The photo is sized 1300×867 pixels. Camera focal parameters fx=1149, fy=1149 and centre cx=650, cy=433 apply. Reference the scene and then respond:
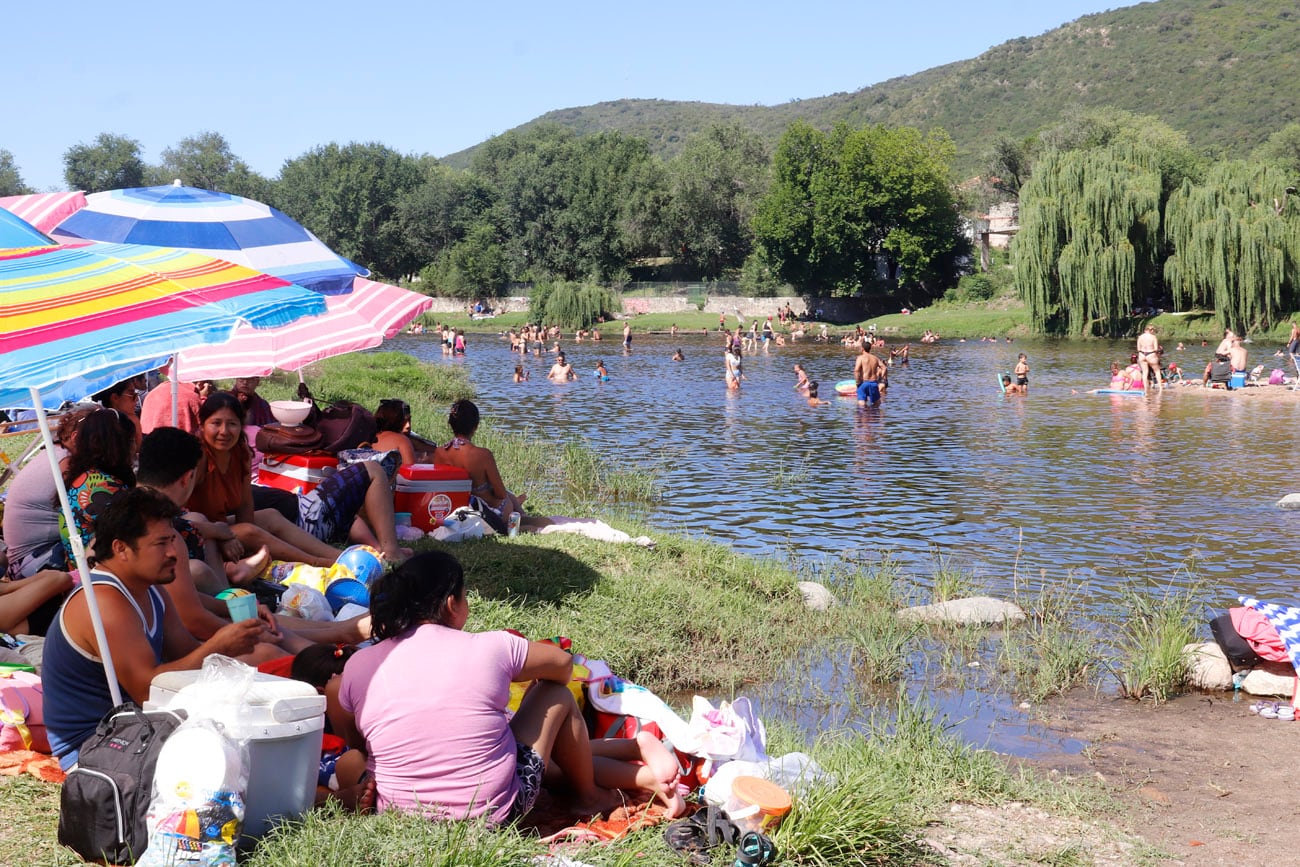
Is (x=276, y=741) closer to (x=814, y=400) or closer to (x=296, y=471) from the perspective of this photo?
(x=296, y=471)

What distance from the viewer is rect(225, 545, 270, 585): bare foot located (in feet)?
20.6

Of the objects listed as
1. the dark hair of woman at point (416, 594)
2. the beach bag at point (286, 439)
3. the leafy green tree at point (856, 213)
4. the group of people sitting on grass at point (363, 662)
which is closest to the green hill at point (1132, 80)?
the leafy green tree at point (856, 213)

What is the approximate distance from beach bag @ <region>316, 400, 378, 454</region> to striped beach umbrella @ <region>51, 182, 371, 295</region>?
0.96m

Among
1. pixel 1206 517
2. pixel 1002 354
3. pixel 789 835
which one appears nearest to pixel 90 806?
pixel 789 835

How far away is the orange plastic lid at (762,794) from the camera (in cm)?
419

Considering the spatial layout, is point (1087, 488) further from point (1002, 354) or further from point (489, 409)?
point (1002, 354)

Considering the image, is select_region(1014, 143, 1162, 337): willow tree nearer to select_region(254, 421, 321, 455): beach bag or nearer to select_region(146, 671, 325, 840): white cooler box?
select_region(254, 421, 321, 455): beach bag

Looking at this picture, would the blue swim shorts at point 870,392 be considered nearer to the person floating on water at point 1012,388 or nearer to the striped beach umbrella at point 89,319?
the person floating on water at point 1012,388

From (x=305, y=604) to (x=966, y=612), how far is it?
518 centimetres

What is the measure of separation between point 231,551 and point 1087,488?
39.8ft

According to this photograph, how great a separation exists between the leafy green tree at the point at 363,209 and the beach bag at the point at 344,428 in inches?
3391

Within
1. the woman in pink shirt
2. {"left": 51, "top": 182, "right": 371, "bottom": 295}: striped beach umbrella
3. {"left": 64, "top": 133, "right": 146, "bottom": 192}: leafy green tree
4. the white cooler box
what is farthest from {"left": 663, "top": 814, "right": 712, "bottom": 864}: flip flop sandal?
{"left": 64, "top": 133, "right": 146, "bottom": 192}: leafy green tree

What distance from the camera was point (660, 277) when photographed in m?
79.8

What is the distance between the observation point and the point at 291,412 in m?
8.50
